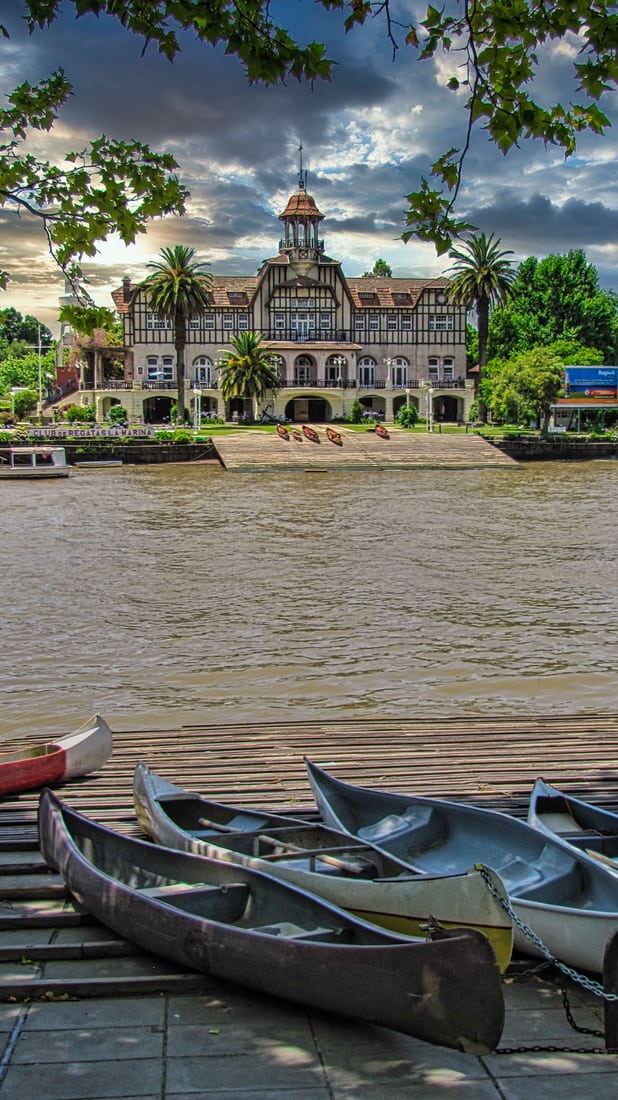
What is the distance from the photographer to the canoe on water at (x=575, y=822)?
19.9 ft

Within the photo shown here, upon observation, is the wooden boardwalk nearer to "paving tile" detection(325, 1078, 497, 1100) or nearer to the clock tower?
the clock tower

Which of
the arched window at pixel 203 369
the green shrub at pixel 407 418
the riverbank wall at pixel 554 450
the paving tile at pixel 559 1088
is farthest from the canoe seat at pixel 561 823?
the arched window at pixel 203 369

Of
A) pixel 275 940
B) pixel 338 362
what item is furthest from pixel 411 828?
pixel 338 362

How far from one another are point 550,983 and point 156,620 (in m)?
13.9

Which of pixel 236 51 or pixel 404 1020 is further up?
pixel 236 51

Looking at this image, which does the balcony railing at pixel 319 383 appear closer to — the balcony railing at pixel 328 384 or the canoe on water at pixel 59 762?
the balcony railing at pixel 328 384

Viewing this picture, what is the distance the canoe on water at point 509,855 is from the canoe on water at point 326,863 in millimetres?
310

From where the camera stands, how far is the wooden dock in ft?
17.0

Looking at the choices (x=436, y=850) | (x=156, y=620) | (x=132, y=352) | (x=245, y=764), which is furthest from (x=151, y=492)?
(x=132, y=352)

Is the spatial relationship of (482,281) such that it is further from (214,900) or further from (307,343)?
(214,900)

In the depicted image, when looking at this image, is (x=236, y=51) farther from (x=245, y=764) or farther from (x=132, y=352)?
(x=132, y=352)

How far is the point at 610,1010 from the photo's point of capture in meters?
4.33

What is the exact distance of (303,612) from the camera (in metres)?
19.1

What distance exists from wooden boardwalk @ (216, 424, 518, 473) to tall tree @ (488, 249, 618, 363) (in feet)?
87.2
